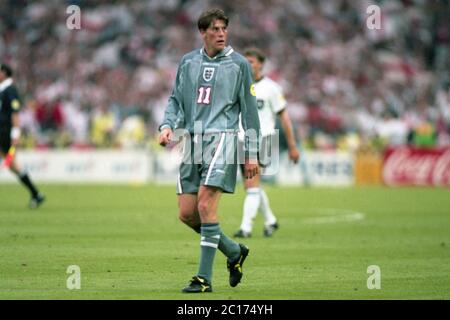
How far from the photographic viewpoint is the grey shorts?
9.77 m

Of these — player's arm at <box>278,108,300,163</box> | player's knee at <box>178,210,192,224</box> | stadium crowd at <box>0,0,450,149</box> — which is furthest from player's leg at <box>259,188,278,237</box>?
stadium crowd at <box>0,0,450,149</box>

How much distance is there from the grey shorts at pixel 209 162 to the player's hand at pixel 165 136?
0.21 meters

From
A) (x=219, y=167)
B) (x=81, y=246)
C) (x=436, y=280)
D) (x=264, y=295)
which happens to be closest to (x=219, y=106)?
(x=219, y=167)

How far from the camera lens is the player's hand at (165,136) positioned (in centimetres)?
978

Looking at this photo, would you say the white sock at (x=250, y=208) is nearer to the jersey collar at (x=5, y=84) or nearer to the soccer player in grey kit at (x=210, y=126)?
the soccer player in grey kit at (x=210, y=126)

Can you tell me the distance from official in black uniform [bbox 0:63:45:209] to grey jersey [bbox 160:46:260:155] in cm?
1150

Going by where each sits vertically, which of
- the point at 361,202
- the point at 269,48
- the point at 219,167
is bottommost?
the point at 361,202

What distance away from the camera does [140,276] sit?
11039mm

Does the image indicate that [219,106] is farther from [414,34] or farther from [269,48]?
[414,34]

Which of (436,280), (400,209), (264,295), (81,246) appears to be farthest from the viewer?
(400,209)

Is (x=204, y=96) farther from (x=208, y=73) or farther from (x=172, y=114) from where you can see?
(x=172, y=114)

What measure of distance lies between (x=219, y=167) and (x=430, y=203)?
1532 cm

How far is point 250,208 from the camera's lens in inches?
623

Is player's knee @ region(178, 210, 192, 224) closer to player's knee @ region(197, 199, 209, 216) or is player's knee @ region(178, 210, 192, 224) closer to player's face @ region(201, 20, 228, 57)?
player's knee @ region(197, 199, 209, 216)
